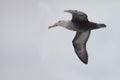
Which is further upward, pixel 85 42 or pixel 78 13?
pixel 78 13

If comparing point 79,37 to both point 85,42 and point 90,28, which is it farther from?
point 90,28

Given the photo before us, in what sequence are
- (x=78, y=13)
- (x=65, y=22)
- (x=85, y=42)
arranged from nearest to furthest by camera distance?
(x=78, y=13) < (x=65, y=22) < (x=85, y=42)

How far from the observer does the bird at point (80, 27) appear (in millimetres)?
36281

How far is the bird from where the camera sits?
36.3 metres

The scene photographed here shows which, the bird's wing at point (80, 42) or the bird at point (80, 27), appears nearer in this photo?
the bird at point (80, 27)

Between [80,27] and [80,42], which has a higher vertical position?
[80,27]

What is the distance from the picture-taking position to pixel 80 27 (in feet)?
122

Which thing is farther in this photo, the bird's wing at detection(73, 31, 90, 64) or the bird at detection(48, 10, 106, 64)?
the bird's wing at detection(73, 31, 90, 64)

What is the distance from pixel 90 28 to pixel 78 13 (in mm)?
1857

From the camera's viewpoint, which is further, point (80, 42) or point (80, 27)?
point (80, 42)

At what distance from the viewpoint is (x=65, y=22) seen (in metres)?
38.2

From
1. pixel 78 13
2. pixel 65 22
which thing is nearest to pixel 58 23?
pixel 65 22

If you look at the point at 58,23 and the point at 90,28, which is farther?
the point at 58,23

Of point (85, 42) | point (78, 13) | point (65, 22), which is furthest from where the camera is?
point (85, 42)
